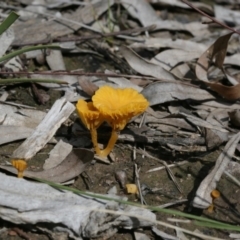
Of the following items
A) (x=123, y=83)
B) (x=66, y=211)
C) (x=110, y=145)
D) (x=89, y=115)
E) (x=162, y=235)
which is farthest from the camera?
(x=123, y=83)

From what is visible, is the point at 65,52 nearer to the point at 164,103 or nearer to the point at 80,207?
the point at 164,103

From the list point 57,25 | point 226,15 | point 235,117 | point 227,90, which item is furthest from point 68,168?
point 226,15

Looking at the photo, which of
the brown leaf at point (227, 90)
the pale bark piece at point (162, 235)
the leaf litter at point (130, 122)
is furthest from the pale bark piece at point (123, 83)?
the pale bark piece at point (162, 235)

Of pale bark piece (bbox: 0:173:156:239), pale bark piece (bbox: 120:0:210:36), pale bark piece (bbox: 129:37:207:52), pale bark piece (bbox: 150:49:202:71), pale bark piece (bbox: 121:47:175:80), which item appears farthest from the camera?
pale bark piece (bbox: 120:0:210:36)

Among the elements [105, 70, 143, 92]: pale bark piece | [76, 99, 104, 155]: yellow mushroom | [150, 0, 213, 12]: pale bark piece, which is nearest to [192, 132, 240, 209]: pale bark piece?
[76, 99, 104, 155]: yellow mushroom

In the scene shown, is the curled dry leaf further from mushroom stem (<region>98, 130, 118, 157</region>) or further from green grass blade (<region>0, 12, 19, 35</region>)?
green grass blade (<region>0, 12, 19, 35</region>)

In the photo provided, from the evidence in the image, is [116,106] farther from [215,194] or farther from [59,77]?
[59,77]

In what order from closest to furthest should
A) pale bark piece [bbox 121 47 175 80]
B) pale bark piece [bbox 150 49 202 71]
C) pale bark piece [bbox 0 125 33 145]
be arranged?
pale bark piece [bbox 0 125 33 145] → pale bark piece [bbox 121 47 175 80] → pale bark piece [bbox 150 49 202 71]
